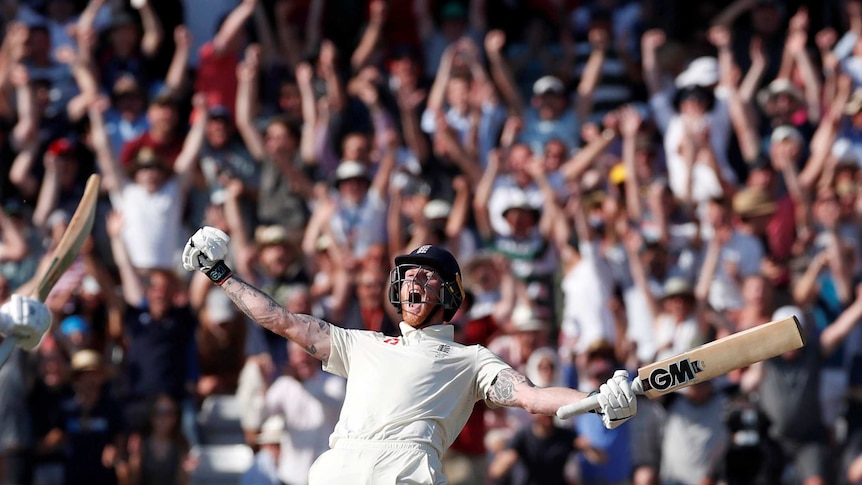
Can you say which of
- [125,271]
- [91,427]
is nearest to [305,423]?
[91,427]

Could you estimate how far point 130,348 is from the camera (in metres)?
13.2

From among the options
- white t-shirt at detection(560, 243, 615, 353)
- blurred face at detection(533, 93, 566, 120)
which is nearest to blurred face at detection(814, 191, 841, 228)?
white t-shirt at detection(560, 243, 615, 353)

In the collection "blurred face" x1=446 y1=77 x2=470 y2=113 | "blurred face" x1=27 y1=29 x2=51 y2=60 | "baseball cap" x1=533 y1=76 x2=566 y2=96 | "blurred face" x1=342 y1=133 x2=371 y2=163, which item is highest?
"blurred face" x1=27 y1=29 x2=51 y2=60

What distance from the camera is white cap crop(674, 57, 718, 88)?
15884 mm

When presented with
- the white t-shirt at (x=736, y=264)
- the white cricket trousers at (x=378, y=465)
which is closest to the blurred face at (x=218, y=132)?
the white t-shirt at (x=736, y=264)

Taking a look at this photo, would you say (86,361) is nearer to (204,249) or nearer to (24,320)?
(24,320)

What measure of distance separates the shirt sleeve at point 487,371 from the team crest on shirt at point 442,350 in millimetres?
157

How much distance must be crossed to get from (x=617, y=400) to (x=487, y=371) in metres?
0.92

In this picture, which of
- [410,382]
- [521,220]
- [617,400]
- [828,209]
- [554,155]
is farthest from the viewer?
[554,155]

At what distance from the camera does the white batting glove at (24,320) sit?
8.91m

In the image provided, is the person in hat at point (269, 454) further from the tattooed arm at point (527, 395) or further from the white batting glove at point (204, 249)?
the tattooed arm at point (527, 395)

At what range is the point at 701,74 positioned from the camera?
16.0 meters

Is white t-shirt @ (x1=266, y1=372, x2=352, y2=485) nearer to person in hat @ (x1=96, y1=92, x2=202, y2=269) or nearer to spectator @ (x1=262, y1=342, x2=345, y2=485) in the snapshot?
spectator @ (x1=262, y1=342, x2=345, y2=485)

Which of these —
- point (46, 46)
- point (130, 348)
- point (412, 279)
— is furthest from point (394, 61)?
point (412, 279)
